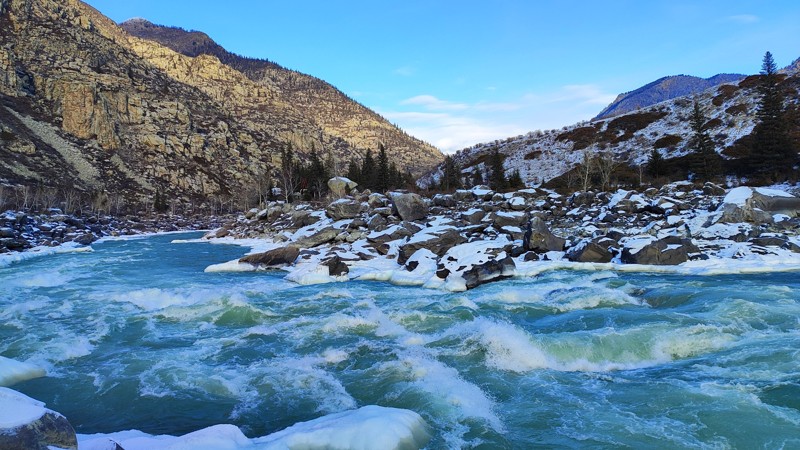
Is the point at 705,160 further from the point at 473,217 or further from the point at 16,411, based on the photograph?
the point at 16,411

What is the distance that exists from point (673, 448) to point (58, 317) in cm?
1357

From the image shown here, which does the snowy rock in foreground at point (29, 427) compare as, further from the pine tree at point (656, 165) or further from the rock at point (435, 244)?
the pine tree at point (656, 165)

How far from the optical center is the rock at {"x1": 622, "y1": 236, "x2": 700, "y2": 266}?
15.1 metres

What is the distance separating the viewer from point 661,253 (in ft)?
50.0

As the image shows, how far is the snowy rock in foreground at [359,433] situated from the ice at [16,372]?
16.8 feet

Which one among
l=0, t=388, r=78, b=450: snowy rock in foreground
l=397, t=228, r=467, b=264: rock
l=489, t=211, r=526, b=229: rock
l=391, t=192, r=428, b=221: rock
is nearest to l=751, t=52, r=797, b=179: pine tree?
l=489, t=211, r=526, b=229: rock

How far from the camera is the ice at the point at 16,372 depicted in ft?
23.3

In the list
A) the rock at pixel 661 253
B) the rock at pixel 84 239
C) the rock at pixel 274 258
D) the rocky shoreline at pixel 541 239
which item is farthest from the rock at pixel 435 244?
the rock at pixel 84 239

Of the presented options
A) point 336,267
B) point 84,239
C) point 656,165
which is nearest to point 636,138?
point 656,165

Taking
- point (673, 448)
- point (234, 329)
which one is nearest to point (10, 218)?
point (234, 329)

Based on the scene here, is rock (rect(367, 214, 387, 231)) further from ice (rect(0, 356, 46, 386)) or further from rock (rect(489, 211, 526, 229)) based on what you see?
ice (rect(0, 356, 46, 386))

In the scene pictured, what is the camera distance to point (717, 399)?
224 inches

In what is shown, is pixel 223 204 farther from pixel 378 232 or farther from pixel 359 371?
pixel 359 371

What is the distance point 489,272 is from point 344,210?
17.1 meters
